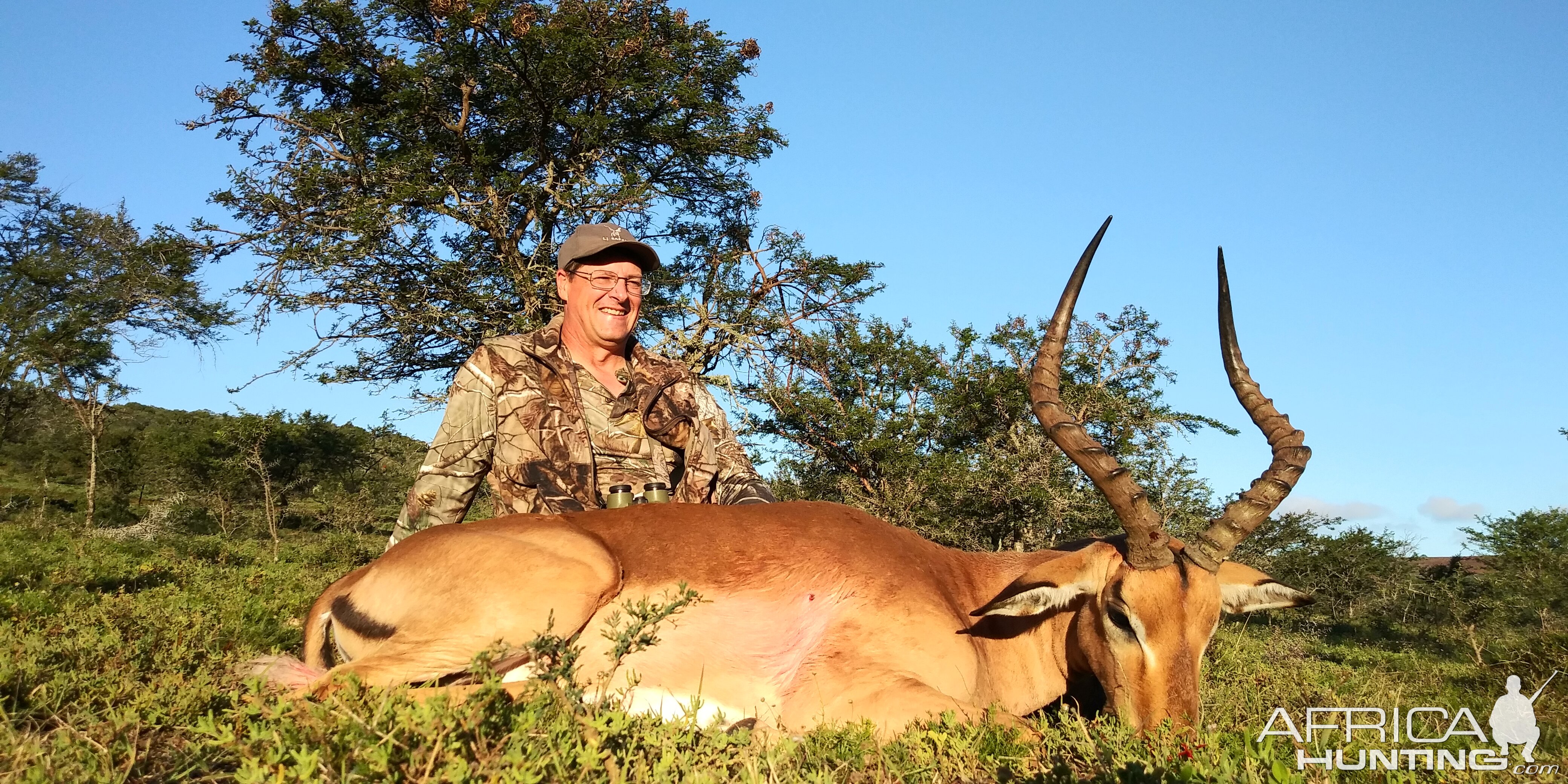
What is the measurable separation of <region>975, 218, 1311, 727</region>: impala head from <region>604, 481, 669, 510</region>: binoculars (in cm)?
217

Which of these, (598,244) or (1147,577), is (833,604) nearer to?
(1147,577)

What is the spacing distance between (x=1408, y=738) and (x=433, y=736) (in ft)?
12.6

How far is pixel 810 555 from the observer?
16.2ft

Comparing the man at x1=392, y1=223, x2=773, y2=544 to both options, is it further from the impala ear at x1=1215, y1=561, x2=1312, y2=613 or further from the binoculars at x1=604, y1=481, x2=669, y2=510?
the impala ear at x1=1215, y1=561, x2=1312, y2=613

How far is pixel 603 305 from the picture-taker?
23.1 feet

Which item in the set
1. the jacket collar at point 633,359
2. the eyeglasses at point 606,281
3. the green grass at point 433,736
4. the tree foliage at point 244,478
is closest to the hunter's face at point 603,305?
the eyeglasses at point 606,281

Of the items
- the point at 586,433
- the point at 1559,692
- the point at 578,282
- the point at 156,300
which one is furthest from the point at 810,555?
the point at 156,300

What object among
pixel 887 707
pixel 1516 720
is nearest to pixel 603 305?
pixel 887 707

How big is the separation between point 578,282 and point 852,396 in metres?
6.93

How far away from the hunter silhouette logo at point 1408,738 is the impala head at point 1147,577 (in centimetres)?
50

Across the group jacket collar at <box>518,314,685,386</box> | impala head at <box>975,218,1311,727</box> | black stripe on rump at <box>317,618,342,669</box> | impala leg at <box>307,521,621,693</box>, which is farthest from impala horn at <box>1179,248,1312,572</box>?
black stripe on rump at <box>317,618,342,669</box>

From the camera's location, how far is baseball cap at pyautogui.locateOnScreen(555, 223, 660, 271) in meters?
7.01

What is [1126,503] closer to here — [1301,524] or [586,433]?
[586,433]

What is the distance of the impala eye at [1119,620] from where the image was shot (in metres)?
4.78
